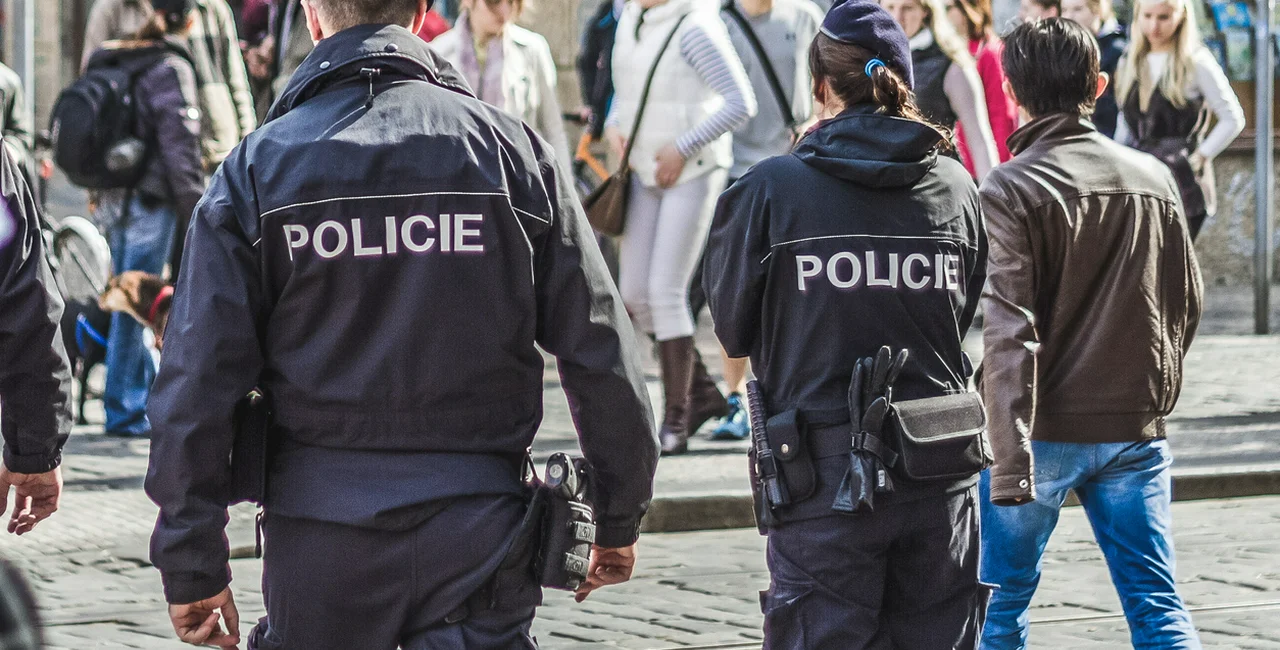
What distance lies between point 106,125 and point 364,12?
579 centimetres

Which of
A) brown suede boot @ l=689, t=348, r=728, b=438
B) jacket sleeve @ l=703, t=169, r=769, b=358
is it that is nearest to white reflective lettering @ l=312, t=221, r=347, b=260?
jacket sleeve @ l=703, t=169, r=769, b=358

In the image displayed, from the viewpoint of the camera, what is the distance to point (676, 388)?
7.94 m

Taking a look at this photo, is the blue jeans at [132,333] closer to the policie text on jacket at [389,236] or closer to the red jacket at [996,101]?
the red jacket at [996,101]

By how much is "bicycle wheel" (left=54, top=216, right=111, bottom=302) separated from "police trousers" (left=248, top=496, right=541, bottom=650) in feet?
22.0

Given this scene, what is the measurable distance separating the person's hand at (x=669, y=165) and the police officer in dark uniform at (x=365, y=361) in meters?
4.68

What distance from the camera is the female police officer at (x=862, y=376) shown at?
3611 mm

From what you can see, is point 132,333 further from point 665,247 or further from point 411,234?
point 411,234

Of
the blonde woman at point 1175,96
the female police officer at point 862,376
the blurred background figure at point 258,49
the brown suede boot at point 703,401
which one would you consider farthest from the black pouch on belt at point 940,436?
the blurred background figure at point 258,49

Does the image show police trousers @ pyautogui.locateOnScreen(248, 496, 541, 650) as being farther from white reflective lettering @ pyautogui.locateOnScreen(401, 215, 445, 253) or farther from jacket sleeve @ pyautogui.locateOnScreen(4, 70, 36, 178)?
jacket sleeve @ pyautogui.locateOnScreen(4, 70, 36, 178)

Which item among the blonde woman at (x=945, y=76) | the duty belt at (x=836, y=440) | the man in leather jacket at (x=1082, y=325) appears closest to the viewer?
the duty belt at (x=836, y=440)

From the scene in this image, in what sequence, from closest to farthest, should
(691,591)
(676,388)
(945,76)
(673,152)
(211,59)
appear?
(691,591), (673,152), (676,388), (945,76), (211,59)

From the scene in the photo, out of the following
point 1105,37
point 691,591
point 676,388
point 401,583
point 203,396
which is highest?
point 1105,37

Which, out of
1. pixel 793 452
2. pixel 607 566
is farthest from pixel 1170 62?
pixel 607 566

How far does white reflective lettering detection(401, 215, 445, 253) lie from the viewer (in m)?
2.96
